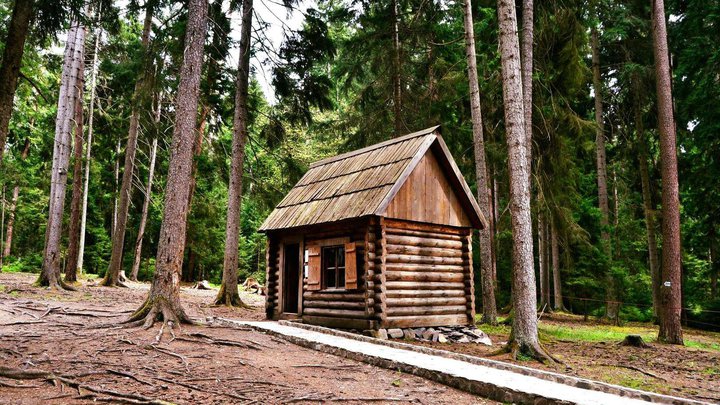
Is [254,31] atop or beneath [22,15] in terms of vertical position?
atop

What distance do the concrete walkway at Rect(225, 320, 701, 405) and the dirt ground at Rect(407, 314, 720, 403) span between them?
128 cm

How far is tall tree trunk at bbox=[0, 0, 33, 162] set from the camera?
666cm

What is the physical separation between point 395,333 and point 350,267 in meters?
2.00

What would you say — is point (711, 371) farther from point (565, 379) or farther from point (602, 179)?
point (602, 179)

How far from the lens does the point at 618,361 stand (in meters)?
9.61

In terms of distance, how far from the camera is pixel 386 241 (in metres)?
12.0

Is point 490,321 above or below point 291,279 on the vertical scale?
below

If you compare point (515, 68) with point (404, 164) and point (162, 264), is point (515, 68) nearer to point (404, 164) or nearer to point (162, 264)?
point (404, 164)

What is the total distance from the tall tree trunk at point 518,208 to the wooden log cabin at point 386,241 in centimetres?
298

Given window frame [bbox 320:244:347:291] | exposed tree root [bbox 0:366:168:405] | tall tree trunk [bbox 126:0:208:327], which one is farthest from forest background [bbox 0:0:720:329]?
exposed tree root [bbox 0:366:168:405]

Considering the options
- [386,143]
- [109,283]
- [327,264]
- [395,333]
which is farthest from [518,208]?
[109,283]

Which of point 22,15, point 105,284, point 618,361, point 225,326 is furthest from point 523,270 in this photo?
point 105,284

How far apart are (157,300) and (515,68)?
9432 mm

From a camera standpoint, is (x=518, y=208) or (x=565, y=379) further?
(x=518, y=208)
